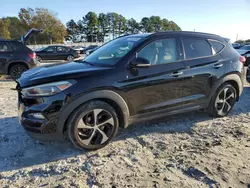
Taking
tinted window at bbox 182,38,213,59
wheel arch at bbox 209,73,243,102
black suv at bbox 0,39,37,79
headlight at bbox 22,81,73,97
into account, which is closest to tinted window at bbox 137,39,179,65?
tinted window at bbox 182,38,213,59

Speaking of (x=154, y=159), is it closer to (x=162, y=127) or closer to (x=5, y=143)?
(x=162, y=127)

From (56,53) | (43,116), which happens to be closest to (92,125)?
(43,116)

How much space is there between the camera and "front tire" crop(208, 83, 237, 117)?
4.42m

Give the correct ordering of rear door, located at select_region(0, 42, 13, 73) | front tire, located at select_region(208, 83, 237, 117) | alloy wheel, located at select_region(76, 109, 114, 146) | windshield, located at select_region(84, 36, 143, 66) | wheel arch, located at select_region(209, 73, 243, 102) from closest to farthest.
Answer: alloy wheel, located at select_region(76, 109, 114, 146)
windshield, located at select_region(84, 36, 143, 66)
wheel arch, located at select_region(209, 73, 243, 102)
front tire, located at select_region(208, 83, 237, 117)
rear door, located at select_region(0, 42, 13, 73)

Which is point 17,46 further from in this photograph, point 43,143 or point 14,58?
point 43,143

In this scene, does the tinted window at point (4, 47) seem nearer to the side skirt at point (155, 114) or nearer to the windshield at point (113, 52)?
the windshield at point (113, 52)

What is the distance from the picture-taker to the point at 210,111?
454cm

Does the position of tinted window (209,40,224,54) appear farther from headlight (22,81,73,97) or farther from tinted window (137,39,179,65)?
headlight (22,81,73,97)

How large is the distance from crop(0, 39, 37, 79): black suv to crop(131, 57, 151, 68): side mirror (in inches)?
259

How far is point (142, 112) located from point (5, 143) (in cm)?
218

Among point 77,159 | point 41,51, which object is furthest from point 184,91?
point 41,51

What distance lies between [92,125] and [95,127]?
6 centimetres

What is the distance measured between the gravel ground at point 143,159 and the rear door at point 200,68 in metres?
0.60

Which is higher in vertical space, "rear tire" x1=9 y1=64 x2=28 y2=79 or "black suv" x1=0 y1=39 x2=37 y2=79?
"black suv" x1=0 y1=39 x2=37 y2=79
